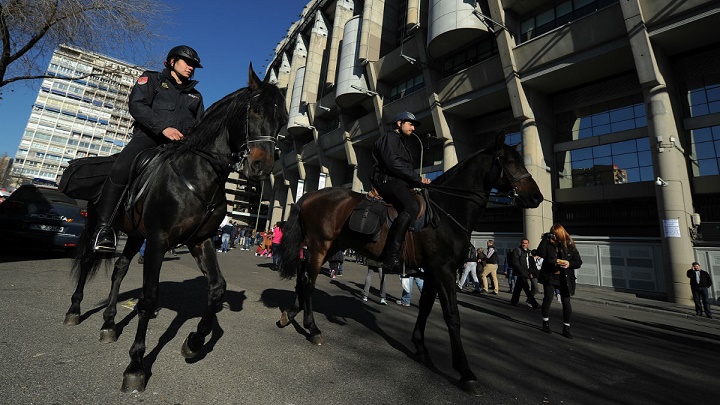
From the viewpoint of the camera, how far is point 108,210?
3.38m

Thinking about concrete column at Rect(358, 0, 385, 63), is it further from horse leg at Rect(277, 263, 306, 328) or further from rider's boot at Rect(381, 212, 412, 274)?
rider's boot at Rect(381, 212, 412, 274)

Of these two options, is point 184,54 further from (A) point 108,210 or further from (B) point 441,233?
(B) point 441,233

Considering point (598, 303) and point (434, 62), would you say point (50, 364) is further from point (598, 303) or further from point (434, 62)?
point (434, 62)

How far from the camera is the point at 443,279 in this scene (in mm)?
3625

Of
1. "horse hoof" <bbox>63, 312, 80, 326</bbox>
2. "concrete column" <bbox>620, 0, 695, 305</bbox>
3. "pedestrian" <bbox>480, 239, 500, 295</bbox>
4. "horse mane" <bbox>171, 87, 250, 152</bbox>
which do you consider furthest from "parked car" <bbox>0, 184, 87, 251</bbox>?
"concrete column" <bbox>620, 0, 695, 305</bbox>

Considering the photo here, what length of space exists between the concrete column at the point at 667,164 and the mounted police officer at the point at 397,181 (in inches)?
669

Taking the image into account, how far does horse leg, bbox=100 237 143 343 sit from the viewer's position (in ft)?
11.0

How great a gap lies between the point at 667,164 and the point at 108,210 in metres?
20.9

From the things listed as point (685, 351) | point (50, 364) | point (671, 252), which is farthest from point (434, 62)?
point (50, 364)

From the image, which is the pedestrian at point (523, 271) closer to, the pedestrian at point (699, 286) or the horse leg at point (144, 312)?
the pedestrian at point (699, 286)

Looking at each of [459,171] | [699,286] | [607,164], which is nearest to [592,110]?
[607,164]

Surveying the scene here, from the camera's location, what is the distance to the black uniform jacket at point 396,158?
403 cm

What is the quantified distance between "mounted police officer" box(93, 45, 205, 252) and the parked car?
602cm

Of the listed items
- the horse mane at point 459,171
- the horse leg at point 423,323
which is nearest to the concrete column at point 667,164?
the horse mane at point 459,171
